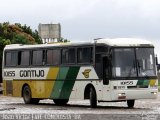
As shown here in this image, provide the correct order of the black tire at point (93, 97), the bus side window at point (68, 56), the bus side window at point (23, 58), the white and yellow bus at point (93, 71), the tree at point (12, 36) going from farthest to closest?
the tree at point (12, 36) < the bus side window at point (23, 58) < the bus side window at point (68, 56) < the black tire at point (93, 97) < the white and yellow bus at point (93, 71)

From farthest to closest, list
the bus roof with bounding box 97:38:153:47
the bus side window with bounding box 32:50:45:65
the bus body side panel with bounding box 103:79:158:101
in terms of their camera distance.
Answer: the bus side window with bounding box 32:50:45:65 < the bus roof with bounding box 97:38:153:47 < the bus body side panel with bounding box 103:79:158:101

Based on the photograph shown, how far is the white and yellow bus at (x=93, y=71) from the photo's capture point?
29.5 metres

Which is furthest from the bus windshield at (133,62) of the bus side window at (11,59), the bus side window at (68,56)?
the bus side window at (11,59)

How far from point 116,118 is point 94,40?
27.4 feet

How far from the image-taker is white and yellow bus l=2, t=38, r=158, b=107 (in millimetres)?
29469

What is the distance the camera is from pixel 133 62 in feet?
97.5

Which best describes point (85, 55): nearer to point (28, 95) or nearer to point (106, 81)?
point (106, 81)

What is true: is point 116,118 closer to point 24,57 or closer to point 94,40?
point 94,40

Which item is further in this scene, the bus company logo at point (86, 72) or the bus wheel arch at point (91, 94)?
the bus company logo at point (86, 72)

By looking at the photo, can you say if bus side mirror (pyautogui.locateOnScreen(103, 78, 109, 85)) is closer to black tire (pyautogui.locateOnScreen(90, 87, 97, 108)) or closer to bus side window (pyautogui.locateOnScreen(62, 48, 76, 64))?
black tire (pyautogui.locateOnScreen(90, 87, 97, 108))

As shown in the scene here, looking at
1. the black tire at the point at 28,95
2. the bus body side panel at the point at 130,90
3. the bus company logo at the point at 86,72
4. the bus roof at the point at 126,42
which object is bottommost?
the black tire at the point at 28,95

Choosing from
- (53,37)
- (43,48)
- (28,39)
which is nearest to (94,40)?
(43,48)

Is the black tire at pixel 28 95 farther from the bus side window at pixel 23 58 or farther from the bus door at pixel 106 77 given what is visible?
the bus door at pixel 106 77

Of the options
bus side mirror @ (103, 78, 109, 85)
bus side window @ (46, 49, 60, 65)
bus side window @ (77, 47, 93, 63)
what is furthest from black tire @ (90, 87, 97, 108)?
bus side window @ (46, 49, 60, 65)
